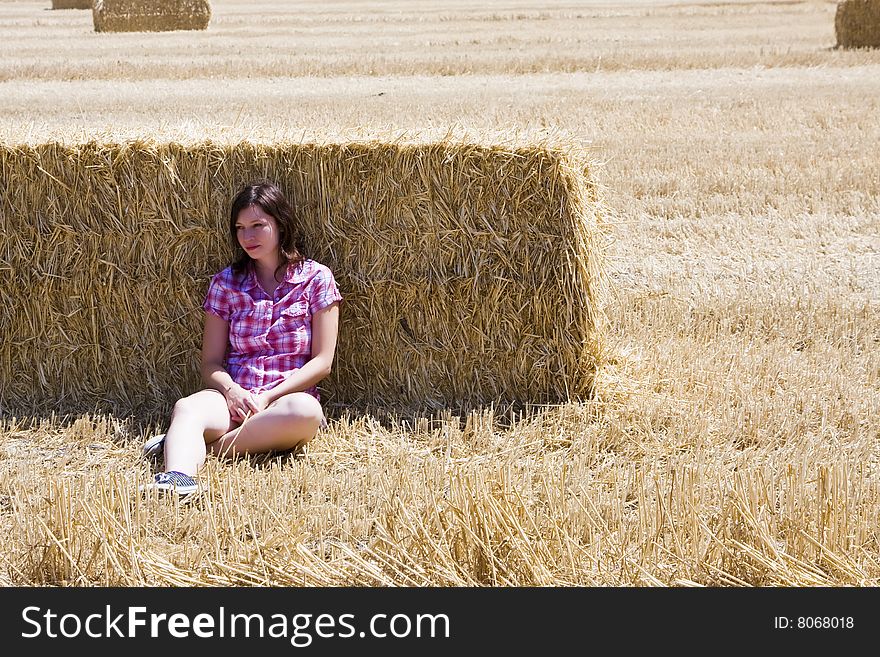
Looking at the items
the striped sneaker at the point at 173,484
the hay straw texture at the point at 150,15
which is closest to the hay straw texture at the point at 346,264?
the striped sneaker at the point at 173,484

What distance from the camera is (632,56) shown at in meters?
16.7

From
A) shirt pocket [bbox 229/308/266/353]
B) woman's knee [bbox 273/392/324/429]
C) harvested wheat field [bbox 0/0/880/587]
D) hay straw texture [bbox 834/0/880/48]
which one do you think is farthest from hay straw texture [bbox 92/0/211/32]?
woman's knee [bbox 273/392/324/429]

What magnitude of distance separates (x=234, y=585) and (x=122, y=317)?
2121 mm

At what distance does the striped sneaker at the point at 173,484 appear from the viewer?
341cm

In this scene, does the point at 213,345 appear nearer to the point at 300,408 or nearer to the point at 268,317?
the point at 268,317

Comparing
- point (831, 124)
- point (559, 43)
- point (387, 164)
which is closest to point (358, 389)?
point (387, 164)

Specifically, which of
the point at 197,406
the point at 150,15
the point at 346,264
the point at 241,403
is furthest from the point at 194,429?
the point at 150,15

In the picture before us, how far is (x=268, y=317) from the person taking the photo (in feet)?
13.5

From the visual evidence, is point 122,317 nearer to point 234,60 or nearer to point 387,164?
point 387,164

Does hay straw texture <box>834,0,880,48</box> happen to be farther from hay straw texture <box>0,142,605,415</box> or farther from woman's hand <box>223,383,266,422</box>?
woman's hand <box>223,383,266,422</box>

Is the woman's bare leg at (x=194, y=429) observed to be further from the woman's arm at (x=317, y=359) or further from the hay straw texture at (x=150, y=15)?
the hay straw texture at (x=150, y=15)

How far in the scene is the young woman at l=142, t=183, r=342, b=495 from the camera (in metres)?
3.84

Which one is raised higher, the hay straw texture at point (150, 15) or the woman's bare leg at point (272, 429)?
the hay straw texture at point (150, 15)

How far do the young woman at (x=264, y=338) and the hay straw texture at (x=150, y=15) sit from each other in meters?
18.8
